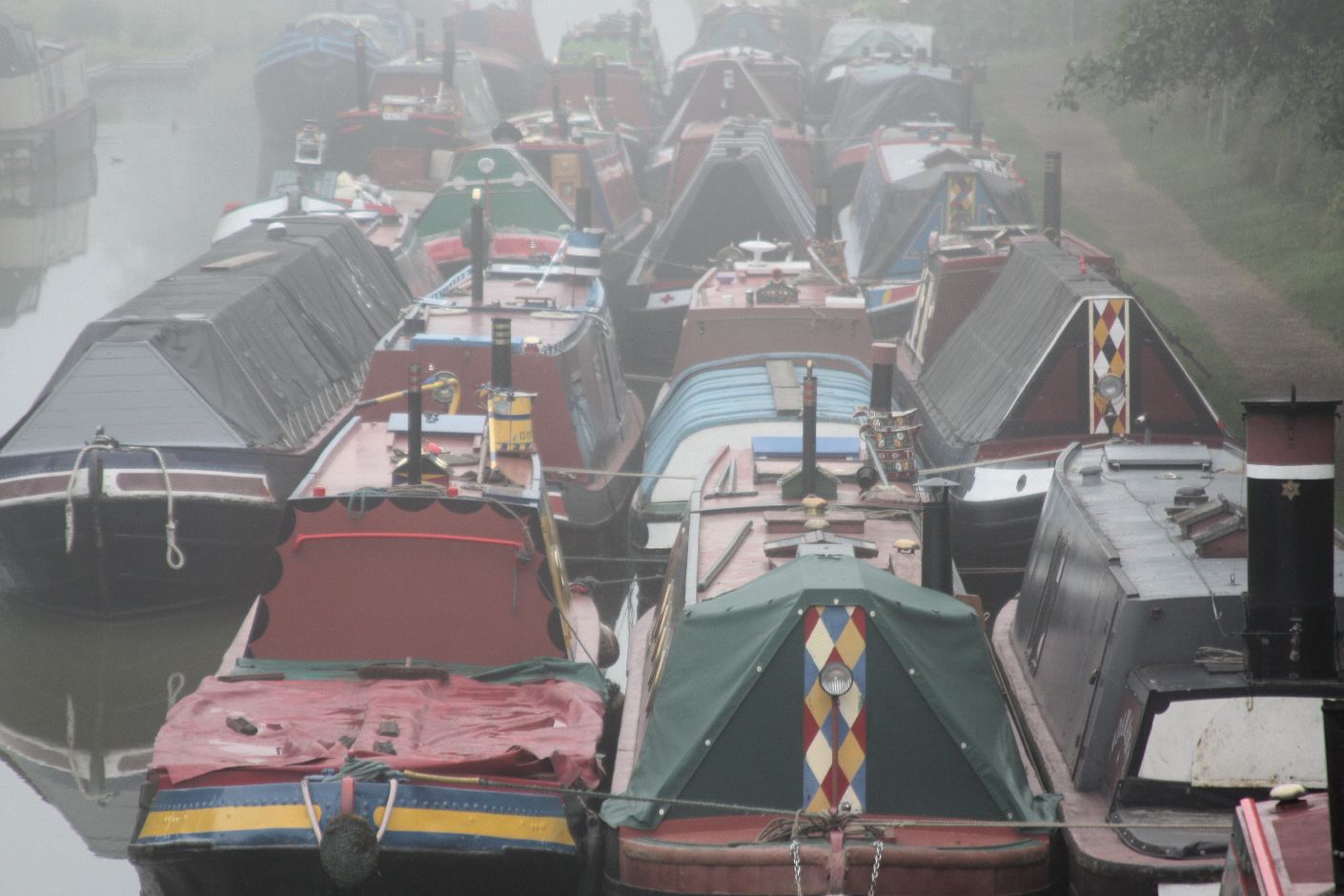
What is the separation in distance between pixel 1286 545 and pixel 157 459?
9779 mm

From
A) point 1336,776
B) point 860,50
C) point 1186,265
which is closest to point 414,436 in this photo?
point 1336,776

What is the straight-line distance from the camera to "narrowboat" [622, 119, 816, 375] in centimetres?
2506

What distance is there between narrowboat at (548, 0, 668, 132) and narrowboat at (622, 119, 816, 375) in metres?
8.80

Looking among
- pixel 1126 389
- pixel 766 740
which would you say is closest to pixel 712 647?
pixel 766 740

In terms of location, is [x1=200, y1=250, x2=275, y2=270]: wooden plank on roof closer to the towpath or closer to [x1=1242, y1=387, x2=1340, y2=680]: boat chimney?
the towpath

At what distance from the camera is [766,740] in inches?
328

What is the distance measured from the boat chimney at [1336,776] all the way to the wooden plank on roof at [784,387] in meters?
9.86

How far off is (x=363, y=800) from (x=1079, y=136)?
113 ft

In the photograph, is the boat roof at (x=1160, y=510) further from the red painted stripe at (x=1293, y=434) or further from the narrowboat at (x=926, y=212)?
the narrowboat at (x=926, y=212)

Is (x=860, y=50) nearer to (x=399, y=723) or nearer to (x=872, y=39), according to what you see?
(x=872, y=39)

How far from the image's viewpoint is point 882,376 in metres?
14.2

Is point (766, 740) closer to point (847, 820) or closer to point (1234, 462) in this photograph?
point (847, 820)

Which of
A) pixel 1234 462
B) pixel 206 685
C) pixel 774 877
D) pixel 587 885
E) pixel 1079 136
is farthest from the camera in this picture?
pixel 1079 136

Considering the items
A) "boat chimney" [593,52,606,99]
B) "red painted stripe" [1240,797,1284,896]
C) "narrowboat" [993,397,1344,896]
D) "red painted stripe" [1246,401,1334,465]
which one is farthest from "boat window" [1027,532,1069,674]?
"boat chimney" [593,52,606,99]
